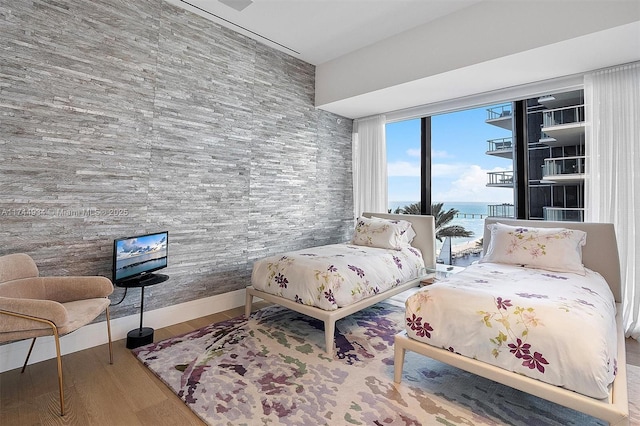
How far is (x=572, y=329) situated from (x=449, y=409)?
2.54ft

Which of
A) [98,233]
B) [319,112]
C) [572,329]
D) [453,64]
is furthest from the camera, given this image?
[319,112]

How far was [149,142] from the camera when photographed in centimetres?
279

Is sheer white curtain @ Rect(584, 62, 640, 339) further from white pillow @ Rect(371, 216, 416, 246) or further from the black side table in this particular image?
the black side table

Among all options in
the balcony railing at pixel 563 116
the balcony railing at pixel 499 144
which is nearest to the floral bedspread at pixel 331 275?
the balcony railing at pixel 499 144

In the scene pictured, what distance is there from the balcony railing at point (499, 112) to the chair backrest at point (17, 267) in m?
4.82

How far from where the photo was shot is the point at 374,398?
6.06ft

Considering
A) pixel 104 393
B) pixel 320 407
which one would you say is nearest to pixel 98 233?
pixel 104 393

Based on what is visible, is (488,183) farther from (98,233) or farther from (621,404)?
(98,233)

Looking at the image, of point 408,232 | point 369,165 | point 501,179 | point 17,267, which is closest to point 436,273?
point 408,232

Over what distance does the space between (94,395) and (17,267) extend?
3.16 ft

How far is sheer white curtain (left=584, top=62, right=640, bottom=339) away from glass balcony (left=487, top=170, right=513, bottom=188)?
0.90 m

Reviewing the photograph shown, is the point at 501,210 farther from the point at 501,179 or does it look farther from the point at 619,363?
the point at 619,363

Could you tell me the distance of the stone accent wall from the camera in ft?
7.27

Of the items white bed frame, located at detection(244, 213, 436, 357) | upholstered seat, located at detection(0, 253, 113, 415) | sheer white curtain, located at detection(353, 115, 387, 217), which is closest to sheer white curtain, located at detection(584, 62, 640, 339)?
white bed frame, located at detection(244, 213, 436, 357)
